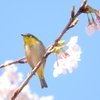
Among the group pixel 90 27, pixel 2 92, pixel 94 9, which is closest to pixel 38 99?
pixel 2 92

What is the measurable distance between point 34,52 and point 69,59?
54 cm

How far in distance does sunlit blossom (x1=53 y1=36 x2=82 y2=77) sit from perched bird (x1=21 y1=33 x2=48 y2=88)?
33 cm

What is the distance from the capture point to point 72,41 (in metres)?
2.08

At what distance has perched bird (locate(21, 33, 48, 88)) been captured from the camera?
2.49 metres

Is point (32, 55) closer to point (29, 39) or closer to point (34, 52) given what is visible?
point (34, 52)

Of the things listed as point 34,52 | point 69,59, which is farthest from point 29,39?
point 69,59

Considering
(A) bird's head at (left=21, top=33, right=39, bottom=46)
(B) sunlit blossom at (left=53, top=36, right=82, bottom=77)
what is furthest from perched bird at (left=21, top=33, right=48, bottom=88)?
(B) sunlit blossom at (left=53, top=36, right=82, bottom=77)

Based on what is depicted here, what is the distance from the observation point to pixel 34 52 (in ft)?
8.54

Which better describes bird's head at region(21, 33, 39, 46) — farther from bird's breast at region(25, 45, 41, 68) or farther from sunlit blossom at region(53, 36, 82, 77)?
sunlit blossom at region(53, 36, 82, 77)

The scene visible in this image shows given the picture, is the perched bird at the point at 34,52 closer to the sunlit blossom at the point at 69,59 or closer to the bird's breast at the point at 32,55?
the bird's breast at the point at 32,55

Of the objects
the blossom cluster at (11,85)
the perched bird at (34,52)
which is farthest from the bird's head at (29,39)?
the blossom cluster at (11,85)

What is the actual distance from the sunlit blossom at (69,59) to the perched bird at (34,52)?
33 cm

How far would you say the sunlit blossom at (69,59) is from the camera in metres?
2.09

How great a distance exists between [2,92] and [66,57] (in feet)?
2.06
